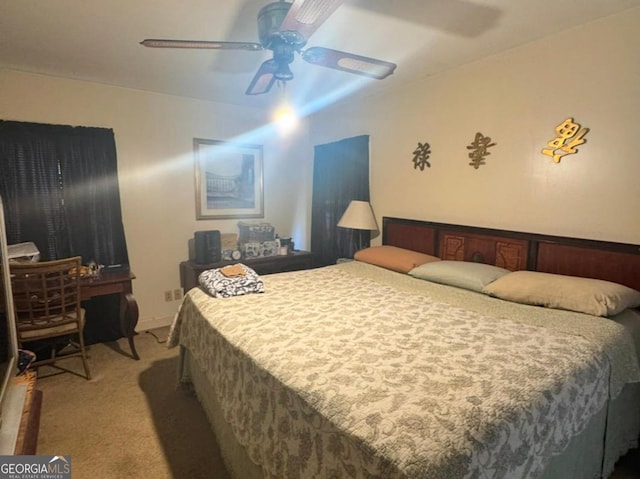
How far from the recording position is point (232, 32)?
2.09m

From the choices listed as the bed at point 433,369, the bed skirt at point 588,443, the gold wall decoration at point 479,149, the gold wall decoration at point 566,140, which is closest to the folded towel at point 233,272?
the bed at point 433,369

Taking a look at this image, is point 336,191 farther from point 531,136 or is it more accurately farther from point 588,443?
point 588,443

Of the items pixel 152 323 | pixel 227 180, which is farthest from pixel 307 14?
pixel 152 323

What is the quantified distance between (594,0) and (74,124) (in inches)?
153

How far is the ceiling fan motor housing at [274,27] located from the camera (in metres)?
1.55

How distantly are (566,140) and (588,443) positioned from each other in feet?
5.63

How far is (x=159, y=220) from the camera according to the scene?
142 inches

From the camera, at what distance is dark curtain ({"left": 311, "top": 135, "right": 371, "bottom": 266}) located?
364cm

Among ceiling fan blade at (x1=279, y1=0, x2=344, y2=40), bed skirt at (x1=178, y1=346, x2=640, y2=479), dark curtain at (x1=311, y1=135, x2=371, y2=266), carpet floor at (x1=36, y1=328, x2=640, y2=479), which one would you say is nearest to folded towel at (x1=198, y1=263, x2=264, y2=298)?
bed skirt at (x1=178, y1=346, x2=640, y2=479)

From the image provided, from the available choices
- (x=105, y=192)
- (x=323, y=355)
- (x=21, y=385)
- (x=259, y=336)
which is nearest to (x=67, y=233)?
(x=105, y=192)

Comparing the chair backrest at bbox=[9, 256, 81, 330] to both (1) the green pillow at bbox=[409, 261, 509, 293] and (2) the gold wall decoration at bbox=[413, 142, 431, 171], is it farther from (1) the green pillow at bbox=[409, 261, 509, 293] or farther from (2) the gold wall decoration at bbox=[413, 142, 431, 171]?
(2) the gold wall decoration at bbox=[413, 142, 431, 171]

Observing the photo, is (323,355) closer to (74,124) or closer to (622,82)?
(622,82)

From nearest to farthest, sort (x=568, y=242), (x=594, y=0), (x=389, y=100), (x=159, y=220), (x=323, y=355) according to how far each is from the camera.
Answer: (x=323, y=355), (x=594, y=0), (x=568, y=242), (x=389, y=100), (x=159, y=220)

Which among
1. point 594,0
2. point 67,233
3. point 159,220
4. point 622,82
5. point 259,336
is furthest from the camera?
point 159,220
